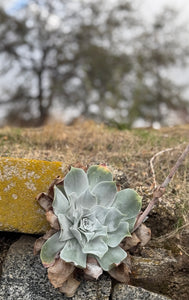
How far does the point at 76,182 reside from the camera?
6.25ft

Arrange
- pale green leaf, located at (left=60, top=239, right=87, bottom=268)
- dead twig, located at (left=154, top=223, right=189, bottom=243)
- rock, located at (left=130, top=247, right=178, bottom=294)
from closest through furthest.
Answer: pale green leaf, located at (left=60, top=239, right=87, bottom=268), rock, located at (left=130, top=247, right=178, bottom=294), dead twig, located at (left=154, top=223, right=189, bottom=243)

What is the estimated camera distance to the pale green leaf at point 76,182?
1893 millimetres

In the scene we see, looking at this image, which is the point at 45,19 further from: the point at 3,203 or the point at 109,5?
the point at 3,203

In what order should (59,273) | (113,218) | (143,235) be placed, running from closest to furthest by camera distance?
(59,273), (113,218), (143,235)

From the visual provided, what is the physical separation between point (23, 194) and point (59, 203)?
282 mm

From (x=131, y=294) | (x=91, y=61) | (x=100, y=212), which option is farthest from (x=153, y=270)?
(x=91, y=61)

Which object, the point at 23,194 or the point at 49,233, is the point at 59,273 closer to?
the point at 49,233

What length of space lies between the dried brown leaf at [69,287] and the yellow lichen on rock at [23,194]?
304 mm

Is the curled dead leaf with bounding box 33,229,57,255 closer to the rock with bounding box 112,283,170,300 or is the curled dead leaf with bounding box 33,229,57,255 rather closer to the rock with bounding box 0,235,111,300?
the rock with bounding box 0,235,111,300

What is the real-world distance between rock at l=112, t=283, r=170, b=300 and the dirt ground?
363mm

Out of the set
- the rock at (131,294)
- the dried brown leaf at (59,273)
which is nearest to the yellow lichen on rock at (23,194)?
the dried brown leaf at (59,273)

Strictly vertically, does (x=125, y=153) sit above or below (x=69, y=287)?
above

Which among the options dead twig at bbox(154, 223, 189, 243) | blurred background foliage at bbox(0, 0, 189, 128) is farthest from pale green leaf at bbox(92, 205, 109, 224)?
blurred background foliage at bbox(0, 0, 189, 128)

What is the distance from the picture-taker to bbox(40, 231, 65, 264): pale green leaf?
1798 millimetres
